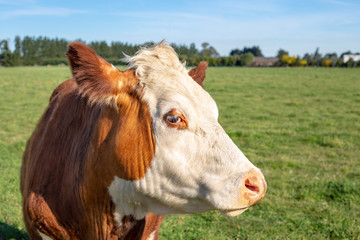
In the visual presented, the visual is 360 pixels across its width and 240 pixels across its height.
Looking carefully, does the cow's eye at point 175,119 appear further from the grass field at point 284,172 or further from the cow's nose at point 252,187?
the grass field at point 284,172

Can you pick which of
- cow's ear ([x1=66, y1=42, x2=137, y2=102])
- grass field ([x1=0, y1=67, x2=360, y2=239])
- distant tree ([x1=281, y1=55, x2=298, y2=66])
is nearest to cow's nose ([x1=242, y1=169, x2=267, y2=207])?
cow's ear ([x1=66, y1=42, x2=137, y2=102])

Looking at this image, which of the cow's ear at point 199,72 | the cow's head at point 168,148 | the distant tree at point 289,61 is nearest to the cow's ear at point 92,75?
the cow's head at point 168,148

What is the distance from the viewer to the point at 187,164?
1772 millimetres

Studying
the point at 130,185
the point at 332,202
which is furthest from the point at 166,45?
the point at 332,202

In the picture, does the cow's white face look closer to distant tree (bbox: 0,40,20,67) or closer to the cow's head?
the cow's head

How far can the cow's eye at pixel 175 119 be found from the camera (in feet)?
5.78

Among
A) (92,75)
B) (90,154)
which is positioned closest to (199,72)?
(92,75)

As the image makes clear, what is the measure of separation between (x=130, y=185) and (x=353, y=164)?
6222mm

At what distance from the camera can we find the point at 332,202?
16.8ft

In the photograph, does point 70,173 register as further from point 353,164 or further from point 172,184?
point 353,164

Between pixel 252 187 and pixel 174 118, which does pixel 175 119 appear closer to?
pixel 174 118

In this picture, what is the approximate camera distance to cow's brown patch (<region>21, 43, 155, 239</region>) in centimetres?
179

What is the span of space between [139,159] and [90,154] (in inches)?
11.2

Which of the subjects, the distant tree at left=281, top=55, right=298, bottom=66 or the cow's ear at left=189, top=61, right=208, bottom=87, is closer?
the cow's ear at left=189, top=61, right=208, bottom=87
